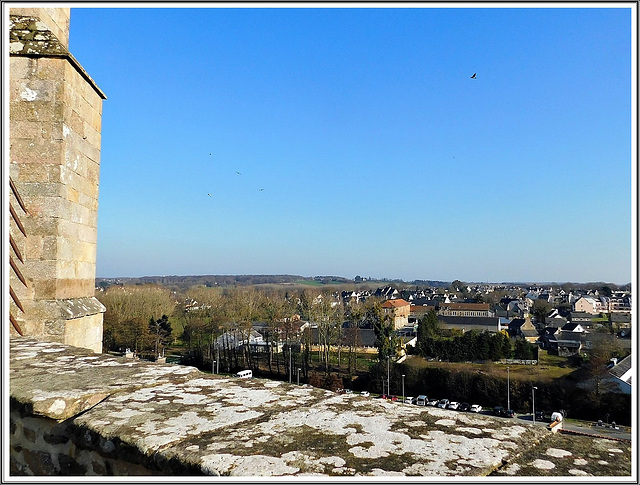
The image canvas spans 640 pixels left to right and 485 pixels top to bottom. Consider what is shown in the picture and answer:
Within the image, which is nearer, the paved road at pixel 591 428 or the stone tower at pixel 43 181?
the stone tower at pixel 43 181

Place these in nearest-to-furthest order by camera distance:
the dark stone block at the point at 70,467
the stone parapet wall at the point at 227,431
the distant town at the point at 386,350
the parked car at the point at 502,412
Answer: the stone parapet wall at the point at 227,431
the dark stone block at the point at 70,467
the parked car at the point at 502,412
the distant town at the point at 386,350

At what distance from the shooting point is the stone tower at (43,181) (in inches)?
159

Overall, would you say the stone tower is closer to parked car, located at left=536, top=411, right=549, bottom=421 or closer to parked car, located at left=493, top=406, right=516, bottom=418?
parked car, located at left=493, top=406, right=516, bottom=418

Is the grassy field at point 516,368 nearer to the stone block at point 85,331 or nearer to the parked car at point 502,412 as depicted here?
the parked car at point 502,412

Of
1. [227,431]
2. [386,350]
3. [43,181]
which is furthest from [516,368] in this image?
[227,431]

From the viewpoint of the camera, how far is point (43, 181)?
412cm

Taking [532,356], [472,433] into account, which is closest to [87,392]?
[472,433]

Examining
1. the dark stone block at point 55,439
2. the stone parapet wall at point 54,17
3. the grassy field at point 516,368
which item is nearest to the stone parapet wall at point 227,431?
the dark stone block at point 55,439

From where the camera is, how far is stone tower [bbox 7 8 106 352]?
4047 millimetres

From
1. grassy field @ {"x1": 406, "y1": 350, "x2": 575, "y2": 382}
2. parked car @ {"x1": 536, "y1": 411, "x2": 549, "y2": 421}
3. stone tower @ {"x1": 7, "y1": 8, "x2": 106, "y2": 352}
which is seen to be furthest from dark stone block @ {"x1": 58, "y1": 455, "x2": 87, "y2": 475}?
grassy field @ {"x1": 406, "y1": 350, "x2": 575, "y2": 382}

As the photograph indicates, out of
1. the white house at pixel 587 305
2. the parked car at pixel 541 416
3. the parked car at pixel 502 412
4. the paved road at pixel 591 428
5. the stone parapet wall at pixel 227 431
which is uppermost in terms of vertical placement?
the stone parapet wall at pixel 227 431

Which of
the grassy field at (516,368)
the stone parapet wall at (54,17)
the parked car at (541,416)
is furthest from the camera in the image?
the grassy field at (516,368)

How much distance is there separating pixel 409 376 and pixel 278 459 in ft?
119

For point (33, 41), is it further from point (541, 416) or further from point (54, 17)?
point (541, 416)
